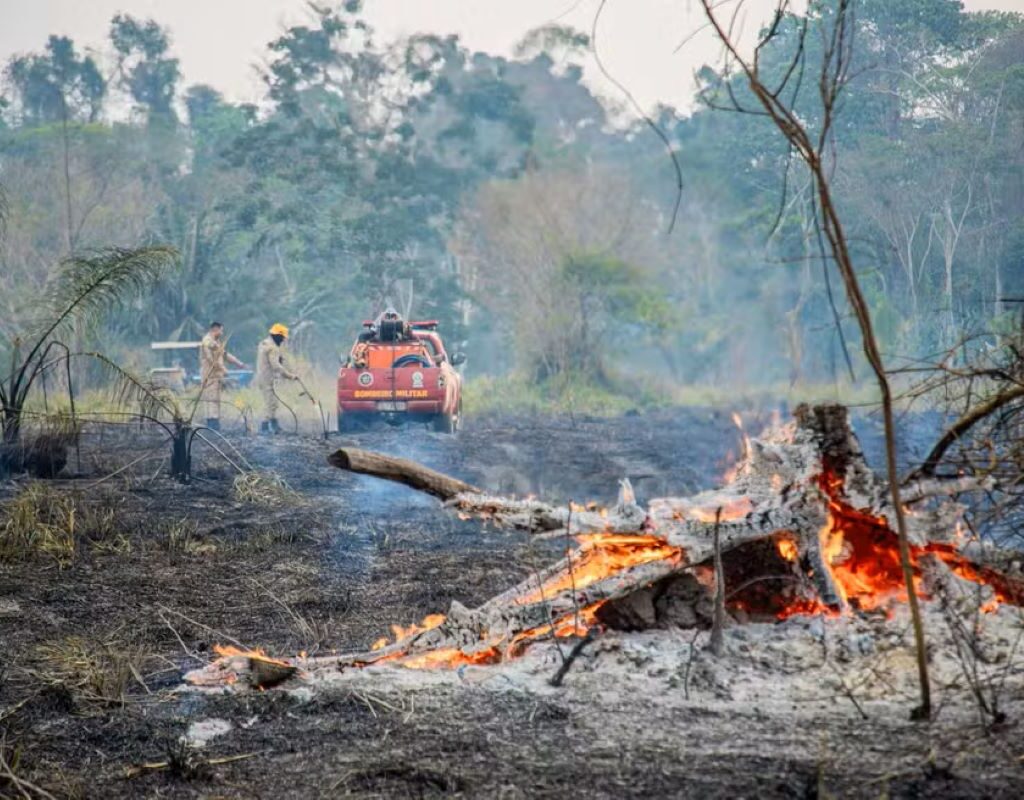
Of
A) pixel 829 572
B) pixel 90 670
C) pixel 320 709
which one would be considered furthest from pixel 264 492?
pixel 829 572

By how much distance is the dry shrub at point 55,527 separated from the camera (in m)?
9.09

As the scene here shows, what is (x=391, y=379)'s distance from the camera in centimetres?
1958

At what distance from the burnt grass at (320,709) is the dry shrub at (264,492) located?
16cm

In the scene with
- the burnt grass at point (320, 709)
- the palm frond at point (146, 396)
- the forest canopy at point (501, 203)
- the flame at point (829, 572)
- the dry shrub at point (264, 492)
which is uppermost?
the forest canopy at point (501, 203)

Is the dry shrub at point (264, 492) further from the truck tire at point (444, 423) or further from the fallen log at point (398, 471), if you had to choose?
the truck tire at point (444, 423)

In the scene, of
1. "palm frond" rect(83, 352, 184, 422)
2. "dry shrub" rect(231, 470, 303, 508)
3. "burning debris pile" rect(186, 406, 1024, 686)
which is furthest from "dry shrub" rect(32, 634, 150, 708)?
"dry shrub" rect(231, 470, 303, 508)

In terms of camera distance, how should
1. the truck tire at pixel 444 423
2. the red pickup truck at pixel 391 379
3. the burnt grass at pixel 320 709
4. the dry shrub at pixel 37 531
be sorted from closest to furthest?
the burnt grass at pixel 320 709 → the dry shrub at pixel 37 531 → the red pickup truck at pixel 391 379 → the truck tire at pixel 444 423

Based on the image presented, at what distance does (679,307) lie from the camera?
147 feet

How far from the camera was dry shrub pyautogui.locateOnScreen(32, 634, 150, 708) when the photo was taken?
5.53 meters

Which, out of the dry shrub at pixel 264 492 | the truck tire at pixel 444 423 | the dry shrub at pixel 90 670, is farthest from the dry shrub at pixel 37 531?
the truck tire at pixel 444 423

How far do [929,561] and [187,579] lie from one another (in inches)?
207

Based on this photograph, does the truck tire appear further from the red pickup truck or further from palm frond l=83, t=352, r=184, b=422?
palm frond l=83, t=352, r=184, b=422

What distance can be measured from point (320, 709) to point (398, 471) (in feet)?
4.52

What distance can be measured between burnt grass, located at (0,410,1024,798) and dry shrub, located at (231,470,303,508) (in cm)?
16
